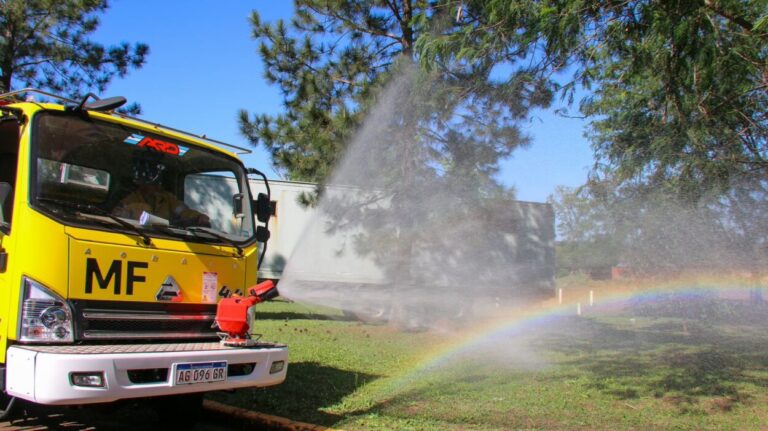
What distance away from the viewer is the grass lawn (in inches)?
212

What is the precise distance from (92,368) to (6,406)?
1.01 meters

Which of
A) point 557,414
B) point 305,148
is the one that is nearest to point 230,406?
point 557,414

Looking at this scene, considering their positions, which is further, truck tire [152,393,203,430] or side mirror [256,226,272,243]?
side mirror [256,226,272,243]

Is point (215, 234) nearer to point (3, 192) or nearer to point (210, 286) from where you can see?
point (210, 286)

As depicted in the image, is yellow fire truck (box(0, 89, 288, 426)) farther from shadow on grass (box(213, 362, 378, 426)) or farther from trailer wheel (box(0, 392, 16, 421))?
shadow on grass (box(213, 362, 378, 426))

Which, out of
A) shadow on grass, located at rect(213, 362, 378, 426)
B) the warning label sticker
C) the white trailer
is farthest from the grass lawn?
the white trailer

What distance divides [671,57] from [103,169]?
18.2ft

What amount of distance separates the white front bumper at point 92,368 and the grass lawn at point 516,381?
5.44 feet

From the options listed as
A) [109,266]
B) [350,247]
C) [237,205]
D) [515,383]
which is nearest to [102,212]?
[109,266]

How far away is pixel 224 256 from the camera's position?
5020mm

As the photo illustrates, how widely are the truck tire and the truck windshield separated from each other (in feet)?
5.08

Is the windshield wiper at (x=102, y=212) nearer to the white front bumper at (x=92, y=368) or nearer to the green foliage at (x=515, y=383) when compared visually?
the white front bumper at (x=92, y=368)

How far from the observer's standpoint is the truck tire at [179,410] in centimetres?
524

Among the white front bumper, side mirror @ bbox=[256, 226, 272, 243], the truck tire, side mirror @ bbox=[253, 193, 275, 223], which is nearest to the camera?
the white front bumper
